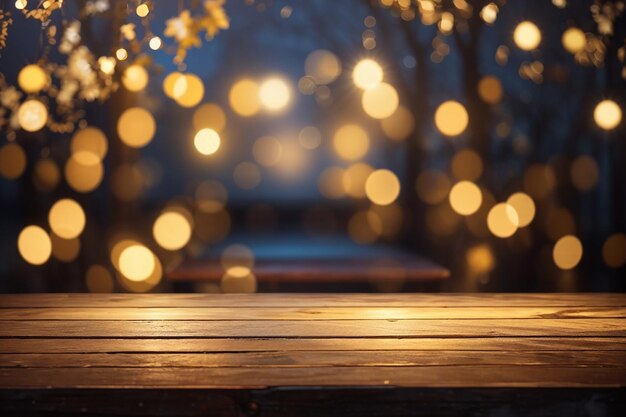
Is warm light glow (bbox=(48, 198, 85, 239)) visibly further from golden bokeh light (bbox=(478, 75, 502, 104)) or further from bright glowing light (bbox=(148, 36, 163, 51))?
golden bokeh light (bbox=(478, 75, 502, 104))

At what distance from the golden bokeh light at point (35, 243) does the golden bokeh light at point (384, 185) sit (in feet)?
17.0

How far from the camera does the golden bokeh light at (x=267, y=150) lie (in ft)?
34.9

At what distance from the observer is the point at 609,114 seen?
4996mm

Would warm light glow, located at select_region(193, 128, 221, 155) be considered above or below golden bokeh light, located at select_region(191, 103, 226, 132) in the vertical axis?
below

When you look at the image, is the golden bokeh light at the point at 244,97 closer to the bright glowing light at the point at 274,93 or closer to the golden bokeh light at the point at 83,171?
the bright glowing light at the point at 274,93

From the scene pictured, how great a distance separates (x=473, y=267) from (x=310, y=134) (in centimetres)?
329

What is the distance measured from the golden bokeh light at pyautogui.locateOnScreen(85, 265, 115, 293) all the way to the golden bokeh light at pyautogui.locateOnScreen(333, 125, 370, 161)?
15.0 feet

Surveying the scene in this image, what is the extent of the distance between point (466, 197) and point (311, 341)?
5.49 metres

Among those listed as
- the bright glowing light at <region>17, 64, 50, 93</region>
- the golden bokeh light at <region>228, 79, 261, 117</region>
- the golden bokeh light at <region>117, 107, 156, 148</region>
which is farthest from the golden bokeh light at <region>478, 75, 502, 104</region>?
the bright glowing light at <region>17, 64, 50, 93</region>

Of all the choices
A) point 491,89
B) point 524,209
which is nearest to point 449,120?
point 491,89

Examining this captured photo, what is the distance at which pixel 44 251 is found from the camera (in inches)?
254

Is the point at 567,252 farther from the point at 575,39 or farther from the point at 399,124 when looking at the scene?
the point at 575,39

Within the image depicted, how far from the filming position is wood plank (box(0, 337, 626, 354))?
1908 mm

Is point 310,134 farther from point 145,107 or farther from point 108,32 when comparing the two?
point 108,32
